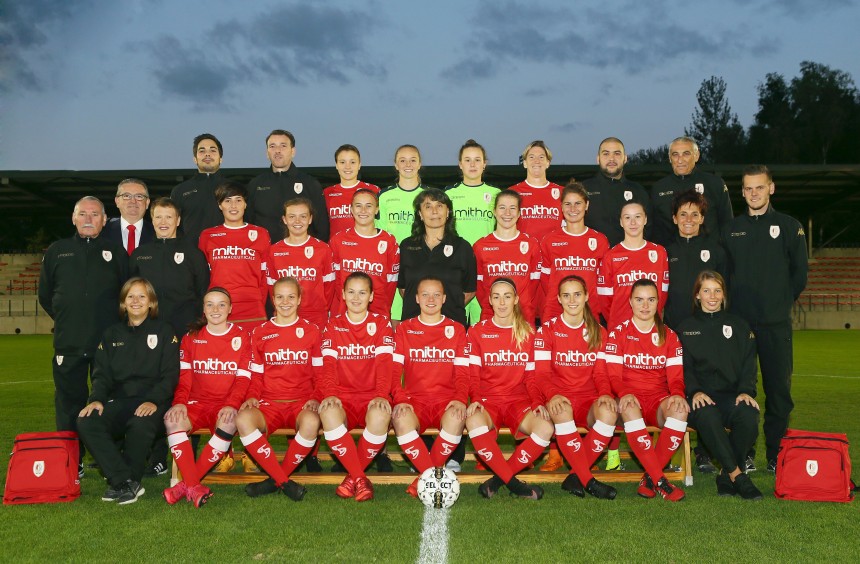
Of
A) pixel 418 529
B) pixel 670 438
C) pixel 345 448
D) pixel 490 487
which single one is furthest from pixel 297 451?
pixel 670 438

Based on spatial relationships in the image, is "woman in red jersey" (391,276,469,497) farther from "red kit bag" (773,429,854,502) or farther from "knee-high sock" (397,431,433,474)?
"red kit bag" (773,429,854,502)

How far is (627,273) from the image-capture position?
206 inches

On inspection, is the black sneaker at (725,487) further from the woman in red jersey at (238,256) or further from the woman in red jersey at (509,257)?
the woman in red jersey at (238,256)

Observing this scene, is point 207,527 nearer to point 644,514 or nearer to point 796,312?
point 644,514

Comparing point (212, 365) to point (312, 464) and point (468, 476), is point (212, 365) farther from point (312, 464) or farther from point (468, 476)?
point (468, 476)

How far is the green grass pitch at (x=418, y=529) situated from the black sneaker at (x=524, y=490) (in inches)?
2.9

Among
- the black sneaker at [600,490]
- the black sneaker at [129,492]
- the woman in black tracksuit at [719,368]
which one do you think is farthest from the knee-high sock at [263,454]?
the woman in black tracksuit at [719,368]

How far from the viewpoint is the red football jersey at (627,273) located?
5219mm

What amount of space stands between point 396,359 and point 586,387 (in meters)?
1.28

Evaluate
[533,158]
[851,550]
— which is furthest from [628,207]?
[851,550]

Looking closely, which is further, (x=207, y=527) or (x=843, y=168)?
(x=843, y=168)

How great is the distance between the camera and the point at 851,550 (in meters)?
Answer: 3.33

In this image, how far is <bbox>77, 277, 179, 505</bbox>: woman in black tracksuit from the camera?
14.4 feet

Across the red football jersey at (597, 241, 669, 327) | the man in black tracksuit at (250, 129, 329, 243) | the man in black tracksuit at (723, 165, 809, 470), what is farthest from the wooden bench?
the man in black tracksuit at (250, 129, 329, 243)
